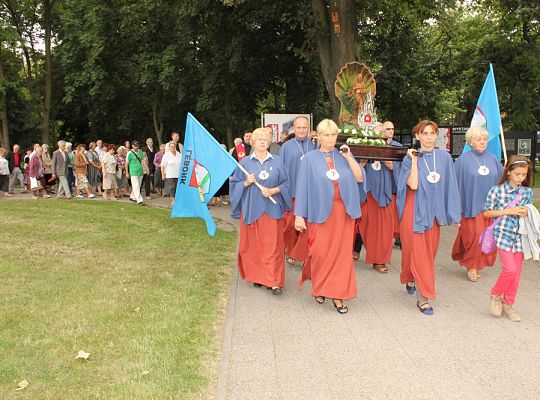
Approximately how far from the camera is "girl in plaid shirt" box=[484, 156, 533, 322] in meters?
5.42

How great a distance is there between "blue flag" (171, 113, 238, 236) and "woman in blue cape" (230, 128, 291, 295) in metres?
0.28

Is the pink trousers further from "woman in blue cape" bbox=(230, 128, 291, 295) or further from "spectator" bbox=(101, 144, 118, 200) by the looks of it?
"spectator" bbox=(101, 144, 118, 200)

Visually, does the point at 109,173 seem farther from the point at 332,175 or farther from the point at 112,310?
the point at 332,175

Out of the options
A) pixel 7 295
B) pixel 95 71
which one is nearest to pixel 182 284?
pixel 7 295

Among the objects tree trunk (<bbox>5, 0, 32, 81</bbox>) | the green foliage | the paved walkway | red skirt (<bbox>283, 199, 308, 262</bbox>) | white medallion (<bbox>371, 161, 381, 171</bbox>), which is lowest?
the paved walkway

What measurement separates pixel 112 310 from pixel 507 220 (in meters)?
4.04

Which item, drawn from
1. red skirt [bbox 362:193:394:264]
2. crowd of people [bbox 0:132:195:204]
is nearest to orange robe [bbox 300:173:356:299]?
red skirt [bbox 362:193:394:264]

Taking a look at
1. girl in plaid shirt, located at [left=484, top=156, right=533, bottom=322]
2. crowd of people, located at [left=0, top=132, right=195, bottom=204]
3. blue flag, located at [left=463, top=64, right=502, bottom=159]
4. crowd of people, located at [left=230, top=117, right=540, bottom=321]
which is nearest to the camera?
girl in plaid shirt, located at [left=484, top=156, right=533, bottom=322]

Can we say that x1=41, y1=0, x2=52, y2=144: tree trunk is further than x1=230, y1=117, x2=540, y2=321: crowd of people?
Yes

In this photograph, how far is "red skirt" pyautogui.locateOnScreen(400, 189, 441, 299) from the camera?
5.89 meters

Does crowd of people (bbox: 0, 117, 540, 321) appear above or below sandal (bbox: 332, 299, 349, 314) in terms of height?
above

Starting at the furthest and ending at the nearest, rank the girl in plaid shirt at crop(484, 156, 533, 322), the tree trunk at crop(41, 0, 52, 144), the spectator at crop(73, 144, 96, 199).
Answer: the tree trunk at crop(41, 0, 52, 144) < the spectator at crop(73, 144, 96, 199) < the girl in plaid shirt at crop(484, 156, 533, 322)

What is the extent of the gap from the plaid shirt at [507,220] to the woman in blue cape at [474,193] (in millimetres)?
1608

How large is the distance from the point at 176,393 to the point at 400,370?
1705mm
